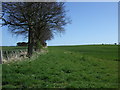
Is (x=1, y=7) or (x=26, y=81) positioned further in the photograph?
(x=1, y=7)

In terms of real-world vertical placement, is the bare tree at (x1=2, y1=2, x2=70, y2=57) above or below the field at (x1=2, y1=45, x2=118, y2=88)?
above

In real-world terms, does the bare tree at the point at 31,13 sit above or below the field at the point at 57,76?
above

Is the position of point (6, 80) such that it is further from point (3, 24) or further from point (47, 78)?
point (3, 24)

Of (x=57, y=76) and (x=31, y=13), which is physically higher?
(x=31, y=13)

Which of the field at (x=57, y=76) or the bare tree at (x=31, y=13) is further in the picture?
the bare tree at (x=31, y=13)

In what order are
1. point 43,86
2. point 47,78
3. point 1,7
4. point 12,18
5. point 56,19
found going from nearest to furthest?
point 43,86 < point 47,78 < point 1,7 < point 12,18 < point 56,19

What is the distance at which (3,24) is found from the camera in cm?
2598

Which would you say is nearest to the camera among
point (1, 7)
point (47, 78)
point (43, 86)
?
point (43, 86)

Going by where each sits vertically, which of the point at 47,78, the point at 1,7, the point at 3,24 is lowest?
the point at 47,78

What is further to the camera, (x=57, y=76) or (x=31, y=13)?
(x=31, y=13)

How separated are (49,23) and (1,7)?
312 inches

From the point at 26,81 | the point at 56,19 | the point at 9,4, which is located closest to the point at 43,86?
the point at 26,81

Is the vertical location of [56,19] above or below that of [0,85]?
above

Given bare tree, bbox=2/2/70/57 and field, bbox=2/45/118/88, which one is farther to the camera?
bare tree, bbox=2/2/70/57
